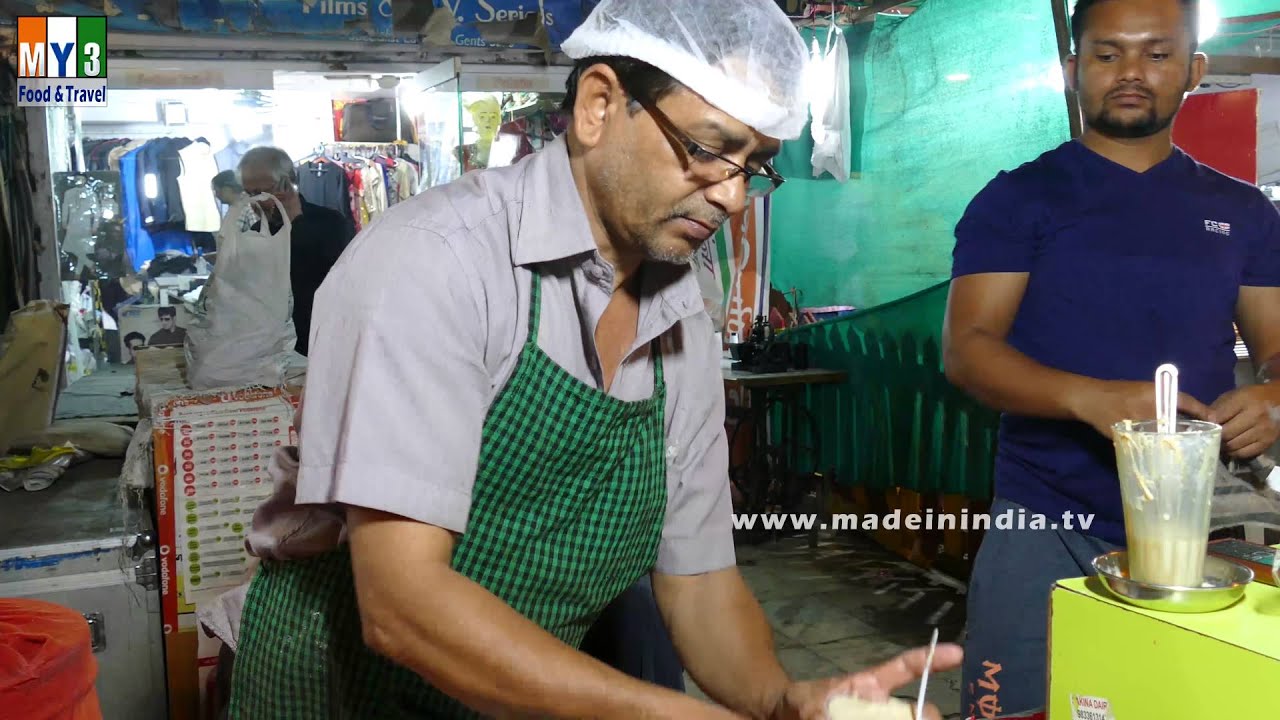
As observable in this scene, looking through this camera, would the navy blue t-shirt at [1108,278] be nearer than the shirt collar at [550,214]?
No

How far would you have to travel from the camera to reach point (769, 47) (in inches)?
54.1

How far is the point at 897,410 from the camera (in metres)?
5.13

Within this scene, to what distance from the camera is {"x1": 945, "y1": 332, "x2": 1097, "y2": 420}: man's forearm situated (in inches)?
75.4

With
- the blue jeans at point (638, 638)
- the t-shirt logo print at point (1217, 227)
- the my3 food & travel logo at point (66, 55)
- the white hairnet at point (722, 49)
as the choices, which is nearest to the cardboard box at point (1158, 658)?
the white hairnet at point (722, 49)

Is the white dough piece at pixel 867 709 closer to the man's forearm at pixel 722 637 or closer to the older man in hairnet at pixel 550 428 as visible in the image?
the older man in hairnet at pixel 550 428

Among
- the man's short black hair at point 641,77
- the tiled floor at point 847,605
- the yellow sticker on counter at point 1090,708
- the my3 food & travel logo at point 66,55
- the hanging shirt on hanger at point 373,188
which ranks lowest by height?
the tiled floor at point 847,605

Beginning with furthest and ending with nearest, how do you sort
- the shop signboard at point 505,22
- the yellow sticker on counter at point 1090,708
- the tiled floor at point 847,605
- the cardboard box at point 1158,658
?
the shop signboard at point 505,22 < the tiled floor at point 847,605 < the yellow sticker on counter at point 1090,708 < the cardboard box at point 1158,658

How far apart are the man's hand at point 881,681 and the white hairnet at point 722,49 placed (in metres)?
0.67

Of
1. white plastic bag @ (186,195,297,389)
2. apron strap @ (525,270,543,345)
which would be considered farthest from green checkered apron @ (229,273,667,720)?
A: white plastic bag @ (186,195,297,389)

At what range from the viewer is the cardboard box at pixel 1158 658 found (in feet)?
3.15

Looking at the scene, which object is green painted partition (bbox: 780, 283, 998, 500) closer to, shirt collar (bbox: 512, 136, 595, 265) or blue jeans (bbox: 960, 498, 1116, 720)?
blue jeans (bbox: 960, 498, 1116, 720)

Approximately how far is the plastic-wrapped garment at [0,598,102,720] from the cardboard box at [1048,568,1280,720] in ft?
5.58

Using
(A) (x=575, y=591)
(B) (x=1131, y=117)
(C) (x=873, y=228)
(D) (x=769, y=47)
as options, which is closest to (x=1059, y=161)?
(B) (x=1131, y=117)

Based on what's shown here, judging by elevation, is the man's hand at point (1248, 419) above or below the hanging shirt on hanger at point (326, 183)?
below
